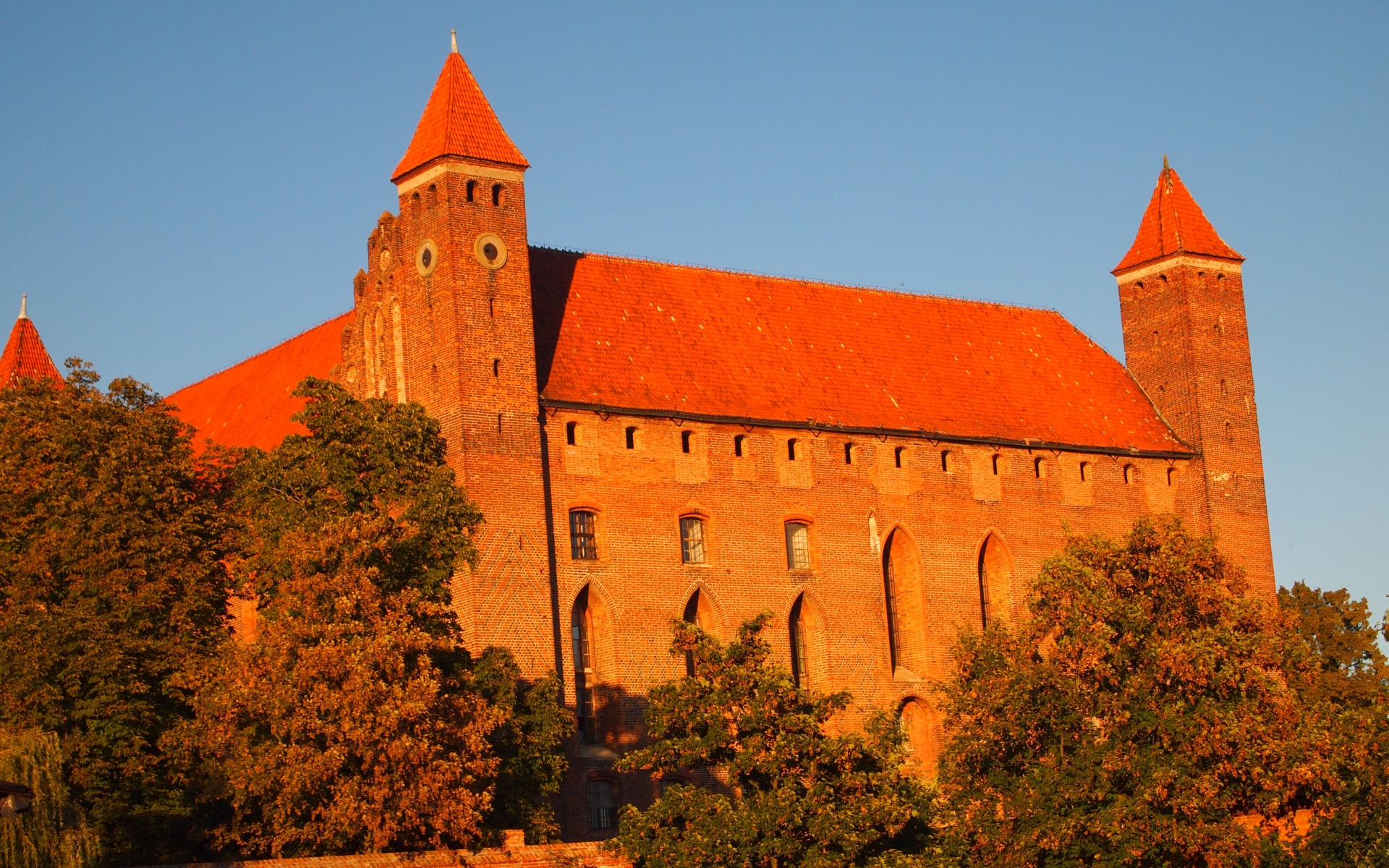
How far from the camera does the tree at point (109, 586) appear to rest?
33.2 m

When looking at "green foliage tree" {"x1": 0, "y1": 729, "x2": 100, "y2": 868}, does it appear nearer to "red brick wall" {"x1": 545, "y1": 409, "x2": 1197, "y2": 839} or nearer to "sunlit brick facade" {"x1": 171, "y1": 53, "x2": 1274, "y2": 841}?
"sunlit brick facade" {"x1": 171, "y1": 53, "x2": 1274, "y2": 841}

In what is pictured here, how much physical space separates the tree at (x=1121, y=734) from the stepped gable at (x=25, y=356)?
2813 cm

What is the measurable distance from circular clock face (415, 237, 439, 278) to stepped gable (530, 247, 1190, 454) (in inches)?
121

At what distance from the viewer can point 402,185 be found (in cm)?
4331

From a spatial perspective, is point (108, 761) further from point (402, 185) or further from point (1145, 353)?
point (1145, 353)

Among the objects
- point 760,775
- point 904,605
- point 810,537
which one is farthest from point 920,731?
point 760,775

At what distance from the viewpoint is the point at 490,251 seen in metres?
42.1

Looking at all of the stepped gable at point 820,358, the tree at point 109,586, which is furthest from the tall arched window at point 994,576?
the tree at point 109,586

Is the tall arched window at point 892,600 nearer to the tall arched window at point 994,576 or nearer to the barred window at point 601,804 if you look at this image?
the tall arched window at point 994,576

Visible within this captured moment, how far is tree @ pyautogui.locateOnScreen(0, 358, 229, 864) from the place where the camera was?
33188 mm

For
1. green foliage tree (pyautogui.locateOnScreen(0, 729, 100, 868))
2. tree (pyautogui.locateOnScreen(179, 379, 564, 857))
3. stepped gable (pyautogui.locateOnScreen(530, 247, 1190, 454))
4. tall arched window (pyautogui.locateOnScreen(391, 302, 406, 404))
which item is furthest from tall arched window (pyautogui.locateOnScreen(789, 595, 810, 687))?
green foliage tree (pyautogui.locateOnScreen(0, 729, 100, 868))

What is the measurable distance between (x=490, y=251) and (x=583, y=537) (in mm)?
6446

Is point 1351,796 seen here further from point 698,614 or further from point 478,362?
point 478,362

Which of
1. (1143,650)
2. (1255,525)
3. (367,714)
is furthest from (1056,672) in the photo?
(1255,525)
